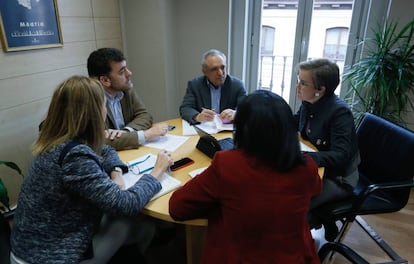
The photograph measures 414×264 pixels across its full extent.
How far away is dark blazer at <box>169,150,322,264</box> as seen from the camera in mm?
867

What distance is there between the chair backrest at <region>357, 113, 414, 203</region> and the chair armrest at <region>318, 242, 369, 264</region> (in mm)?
408

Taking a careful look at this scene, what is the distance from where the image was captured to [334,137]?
4.91ft

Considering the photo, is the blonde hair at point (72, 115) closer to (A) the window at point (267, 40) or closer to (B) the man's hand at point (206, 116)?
(B) the man's hand at point (206, 116)

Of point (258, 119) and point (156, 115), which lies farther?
point (156, 115)

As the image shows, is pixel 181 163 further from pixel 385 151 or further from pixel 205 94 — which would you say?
pixel 385 151

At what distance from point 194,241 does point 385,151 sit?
1.17 metres

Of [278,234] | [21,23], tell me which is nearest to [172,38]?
[21,23]

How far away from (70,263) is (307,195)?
0.87m

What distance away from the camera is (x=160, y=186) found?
121 centimetres

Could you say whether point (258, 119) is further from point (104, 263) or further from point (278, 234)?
point (104, 263)

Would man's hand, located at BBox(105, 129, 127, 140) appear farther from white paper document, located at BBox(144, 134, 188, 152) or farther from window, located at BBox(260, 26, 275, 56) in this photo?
window, located at BBox(260, 26, 275, 56)

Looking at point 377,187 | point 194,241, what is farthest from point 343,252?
point 194,241

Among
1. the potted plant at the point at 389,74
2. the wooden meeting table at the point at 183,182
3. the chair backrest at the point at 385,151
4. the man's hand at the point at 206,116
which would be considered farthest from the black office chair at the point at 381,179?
the man's hand at the point at 206,116

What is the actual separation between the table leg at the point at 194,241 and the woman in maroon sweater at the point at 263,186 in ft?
1.63
